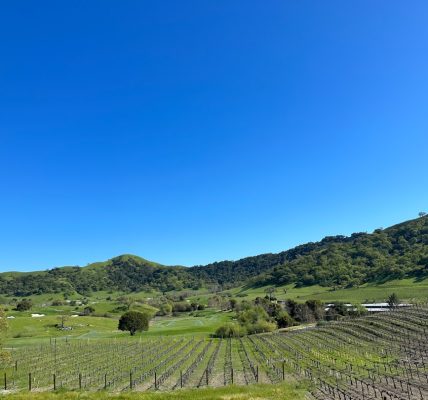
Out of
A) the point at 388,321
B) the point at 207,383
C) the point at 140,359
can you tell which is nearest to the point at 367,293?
the point at 388,321

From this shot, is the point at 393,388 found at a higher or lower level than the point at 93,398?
lower

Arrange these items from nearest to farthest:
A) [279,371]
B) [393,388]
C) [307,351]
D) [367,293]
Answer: [393,388] → [279,371] → [307,351] → [367,293]

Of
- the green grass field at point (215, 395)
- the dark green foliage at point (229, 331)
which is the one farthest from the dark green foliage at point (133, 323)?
the green grass field at point (215, 395)

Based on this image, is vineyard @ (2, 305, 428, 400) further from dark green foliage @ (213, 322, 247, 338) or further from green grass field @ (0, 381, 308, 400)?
dark green foliage @ (213, 322, 247, 338)

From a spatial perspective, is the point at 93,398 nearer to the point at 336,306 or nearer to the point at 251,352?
the point at 251,352

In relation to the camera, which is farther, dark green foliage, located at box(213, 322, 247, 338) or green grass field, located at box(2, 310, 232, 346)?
green grass field, located at box(2, 310, 232, 346)

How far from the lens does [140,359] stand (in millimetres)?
76000

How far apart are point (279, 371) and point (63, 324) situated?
136774mm

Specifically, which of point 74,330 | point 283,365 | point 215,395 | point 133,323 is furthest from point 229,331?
point 215,395

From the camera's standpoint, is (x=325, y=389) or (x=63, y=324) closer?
(x=325, y=389)

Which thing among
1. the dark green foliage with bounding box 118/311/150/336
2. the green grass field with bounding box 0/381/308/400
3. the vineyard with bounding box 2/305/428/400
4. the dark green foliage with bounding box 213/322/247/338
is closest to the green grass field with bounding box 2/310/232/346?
the dark green foliage with bounding box 118/311/150/336

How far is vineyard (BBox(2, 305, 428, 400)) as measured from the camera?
4422 cm

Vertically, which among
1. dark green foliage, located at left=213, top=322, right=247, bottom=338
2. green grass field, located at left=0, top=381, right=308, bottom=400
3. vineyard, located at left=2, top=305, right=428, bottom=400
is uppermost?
green grass field, located at left=0, top=381, right=308, bottom=400

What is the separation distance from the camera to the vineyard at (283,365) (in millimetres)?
44219
